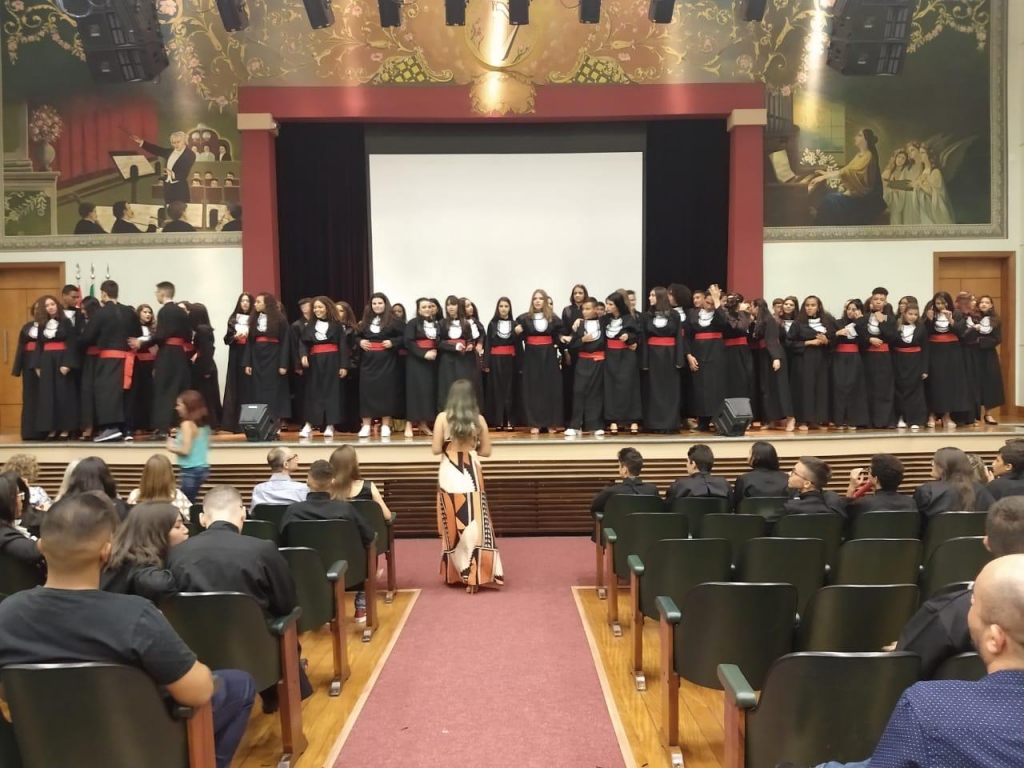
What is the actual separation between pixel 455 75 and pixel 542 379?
4794 mm

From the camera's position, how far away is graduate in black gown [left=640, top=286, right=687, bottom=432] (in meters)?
9.01

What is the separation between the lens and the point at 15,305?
38.0 ft

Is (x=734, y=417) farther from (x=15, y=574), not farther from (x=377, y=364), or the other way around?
(x=15, y=574)

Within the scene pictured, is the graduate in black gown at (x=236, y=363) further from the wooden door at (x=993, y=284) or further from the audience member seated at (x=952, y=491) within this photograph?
the wooden door at (x=993, y=284)

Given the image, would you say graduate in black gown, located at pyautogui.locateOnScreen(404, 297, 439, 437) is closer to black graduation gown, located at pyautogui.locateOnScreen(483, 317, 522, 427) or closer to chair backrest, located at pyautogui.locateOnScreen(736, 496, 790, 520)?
black graduation gown, located at pyautogui.locateOnScreen(483, 317, 522, 427)

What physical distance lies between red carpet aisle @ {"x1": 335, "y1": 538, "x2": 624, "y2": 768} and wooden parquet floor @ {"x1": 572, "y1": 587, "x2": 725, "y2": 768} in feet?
0.28

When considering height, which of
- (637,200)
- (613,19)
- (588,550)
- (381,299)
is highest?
(613,19)

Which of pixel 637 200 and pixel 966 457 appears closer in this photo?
pixel 966 457

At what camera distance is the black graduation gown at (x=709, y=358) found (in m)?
9.12

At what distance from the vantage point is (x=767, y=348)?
9.12 meters

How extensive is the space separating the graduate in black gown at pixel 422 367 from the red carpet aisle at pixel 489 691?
10.4 ft

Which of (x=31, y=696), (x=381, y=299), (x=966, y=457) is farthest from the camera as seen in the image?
(x=381, y=299)

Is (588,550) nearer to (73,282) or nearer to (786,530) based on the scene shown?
(786,530)

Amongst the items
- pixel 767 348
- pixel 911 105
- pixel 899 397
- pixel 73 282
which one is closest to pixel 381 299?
pixel 767 348
